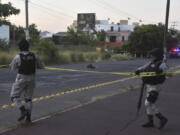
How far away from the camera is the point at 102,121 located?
18.9 ft

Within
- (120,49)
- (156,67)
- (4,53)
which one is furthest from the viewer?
(120,49)

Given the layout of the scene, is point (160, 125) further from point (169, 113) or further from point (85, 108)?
point (85, 108)

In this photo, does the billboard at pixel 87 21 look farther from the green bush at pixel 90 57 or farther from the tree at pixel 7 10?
the tree at pixel 7 10

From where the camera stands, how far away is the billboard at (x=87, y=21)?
8831cm

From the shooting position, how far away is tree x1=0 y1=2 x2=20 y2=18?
1417 cm

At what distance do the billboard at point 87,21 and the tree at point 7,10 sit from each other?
72309mm

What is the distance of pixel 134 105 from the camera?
7406 millimetres

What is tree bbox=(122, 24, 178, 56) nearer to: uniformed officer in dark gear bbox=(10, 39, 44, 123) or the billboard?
the billboard

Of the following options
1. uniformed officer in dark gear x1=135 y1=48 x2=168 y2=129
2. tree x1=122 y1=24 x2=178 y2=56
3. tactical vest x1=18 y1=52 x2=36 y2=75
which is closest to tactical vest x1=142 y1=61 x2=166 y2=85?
uniformed officer in dark gear x1=135 y1=48 x2=168 y2=129

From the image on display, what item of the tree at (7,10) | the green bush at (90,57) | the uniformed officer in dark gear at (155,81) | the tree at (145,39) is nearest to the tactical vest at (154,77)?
the uniformed officer in dark gear at (155,81)

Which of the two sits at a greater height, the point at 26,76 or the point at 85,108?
the point at 26,76

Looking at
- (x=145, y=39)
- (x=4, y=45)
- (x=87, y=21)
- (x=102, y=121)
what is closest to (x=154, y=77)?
(x=102, y=121)

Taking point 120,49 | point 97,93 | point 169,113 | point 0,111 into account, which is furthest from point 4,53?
point 120,49

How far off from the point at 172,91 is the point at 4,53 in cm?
1564
